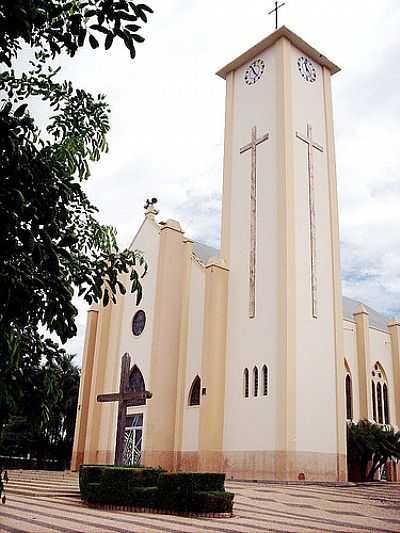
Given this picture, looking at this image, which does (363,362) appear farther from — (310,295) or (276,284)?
(276,284)

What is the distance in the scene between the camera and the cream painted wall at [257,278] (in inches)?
799

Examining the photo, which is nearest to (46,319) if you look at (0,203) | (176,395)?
(0,203)

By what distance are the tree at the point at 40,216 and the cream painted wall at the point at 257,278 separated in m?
17.5

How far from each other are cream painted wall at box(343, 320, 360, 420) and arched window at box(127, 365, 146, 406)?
883 cm

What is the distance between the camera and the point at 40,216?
2592mm

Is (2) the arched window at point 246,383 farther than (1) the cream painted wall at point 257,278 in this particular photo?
Yes

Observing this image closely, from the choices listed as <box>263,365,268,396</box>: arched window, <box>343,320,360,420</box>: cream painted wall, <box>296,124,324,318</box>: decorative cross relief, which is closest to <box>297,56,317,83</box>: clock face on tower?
<box>296,124,324,318</box>: decorative cross relief

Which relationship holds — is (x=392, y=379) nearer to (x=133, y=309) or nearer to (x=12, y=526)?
(x=133, y=309)

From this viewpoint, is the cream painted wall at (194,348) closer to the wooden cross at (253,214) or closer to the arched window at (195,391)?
the arched window at (195,391)

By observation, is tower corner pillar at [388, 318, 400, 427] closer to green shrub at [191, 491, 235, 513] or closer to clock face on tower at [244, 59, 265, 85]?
clock face on tower at [244, 59, 265, 85]

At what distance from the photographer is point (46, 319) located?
262 cm

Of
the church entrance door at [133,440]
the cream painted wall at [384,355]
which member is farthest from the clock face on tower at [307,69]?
the church entrance door at [133,440]

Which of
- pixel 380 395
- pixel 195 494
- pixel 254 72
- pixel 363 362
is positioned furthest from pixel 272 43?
pixel 195 494

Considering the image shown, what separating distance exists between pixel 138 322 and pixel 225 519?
16.8m
